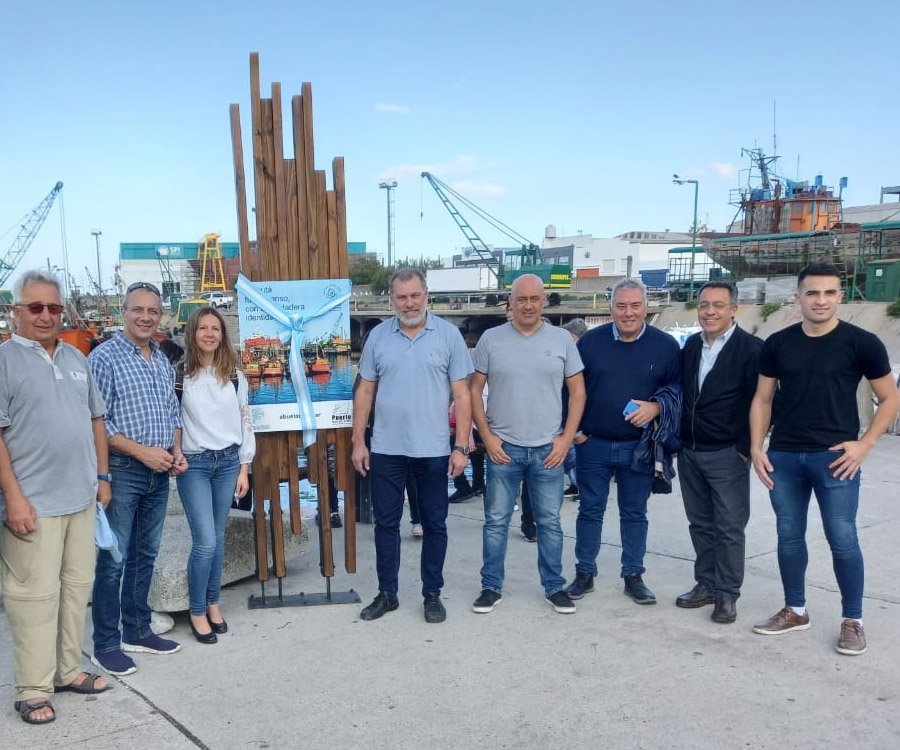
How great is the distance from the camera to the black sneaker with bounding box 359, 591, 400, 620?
13.1 feet

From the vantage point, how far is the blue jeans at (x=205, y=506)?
3605mm

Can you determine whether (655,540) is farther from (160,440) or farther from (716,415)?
(160,440)

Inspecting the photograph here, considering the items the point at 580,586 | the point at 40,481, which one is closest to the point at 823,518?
the point at 580,586

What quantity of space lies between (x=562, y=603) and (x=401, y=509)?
1.01 m

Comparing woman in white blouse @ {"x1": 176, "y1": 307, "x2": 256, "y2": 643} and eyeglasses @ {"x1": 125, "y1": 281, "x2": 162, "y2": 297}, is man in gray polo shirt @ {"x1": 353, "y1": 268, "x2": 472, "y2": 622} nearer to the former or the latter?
woman in white blouse @ {"x1": 176, "y1": 307, "x2": 256, "y2": 643}

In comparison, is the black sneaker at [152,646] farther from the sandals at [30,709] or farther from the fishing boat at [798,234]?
the fishing boat at [798,234]

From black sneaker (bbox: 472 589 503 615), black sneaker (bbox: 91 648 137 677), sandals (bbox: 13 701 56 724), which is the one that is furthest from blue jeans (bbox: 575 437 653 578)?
sandals (bbox: 13 701 56 724)

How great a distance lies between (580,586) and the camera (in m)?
4.33

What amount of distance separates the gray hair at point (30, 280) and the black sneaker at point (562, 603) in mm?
2857

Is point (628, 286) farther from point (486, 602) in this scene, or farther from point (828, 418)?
point (486, 602)

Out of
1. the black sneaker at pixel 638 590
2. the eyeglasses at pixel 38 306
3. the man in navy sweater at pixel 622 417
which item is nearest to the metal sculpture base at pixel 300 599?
the man in navy sweater at pixel 622 417

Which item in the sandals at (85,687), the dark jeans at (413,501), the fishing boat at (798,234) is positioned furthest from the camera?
the fishing boat at (798,234)

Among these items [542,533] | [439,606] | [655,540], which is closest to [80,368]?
[439,606]

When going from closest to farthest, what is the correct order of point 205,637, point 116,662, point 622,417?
1. point 116,662
2. point 205,637
3. point 622,417
